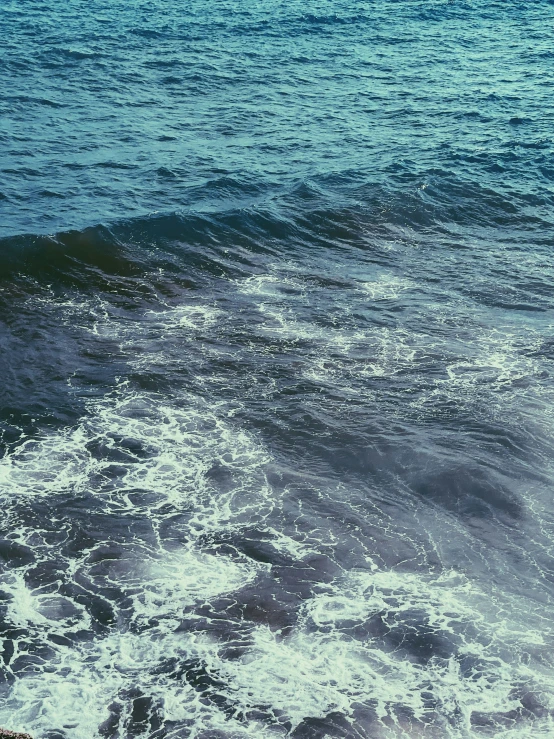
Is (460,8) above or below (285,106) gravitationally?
above

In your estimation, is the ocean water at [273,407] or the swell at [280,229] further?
the swell at [280,229]

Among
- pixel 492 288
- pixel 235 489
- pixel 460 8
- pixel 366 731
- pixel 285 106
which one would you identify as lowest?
pixel 366 731

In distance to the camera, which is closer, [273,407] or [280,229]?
[273,407]

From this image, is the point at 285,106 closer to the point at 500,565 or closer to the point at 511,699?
the point at 500,565

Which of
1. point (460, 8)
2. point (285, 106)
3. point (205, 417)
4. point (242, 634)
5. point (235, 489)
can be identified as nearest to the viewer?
point (242, 634)

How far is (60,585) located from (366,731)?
8.33 meters

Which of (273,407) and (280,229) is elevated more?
(280,229)

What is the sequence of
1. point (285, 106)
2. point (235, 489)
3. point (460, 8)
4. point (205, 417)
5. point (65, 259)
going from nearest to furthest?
point (235, 489) → point (205, 417) → point (65, 259) → point (285, 106) → point (460, 8)

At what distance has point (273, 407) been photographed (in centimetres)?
2780

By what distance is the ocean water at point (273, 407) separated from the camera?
18.9 metres

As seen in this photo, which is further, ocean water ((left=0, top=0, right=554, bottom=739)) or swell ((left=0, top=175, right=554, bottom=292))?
swell ((left=0, top=175, right=554, bottom=292))

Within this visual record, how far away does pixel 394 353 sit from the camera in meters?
30.8

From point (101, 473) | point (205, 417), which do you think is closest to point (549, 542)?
point (205, 417)

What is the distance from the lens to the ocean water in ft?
62.0
